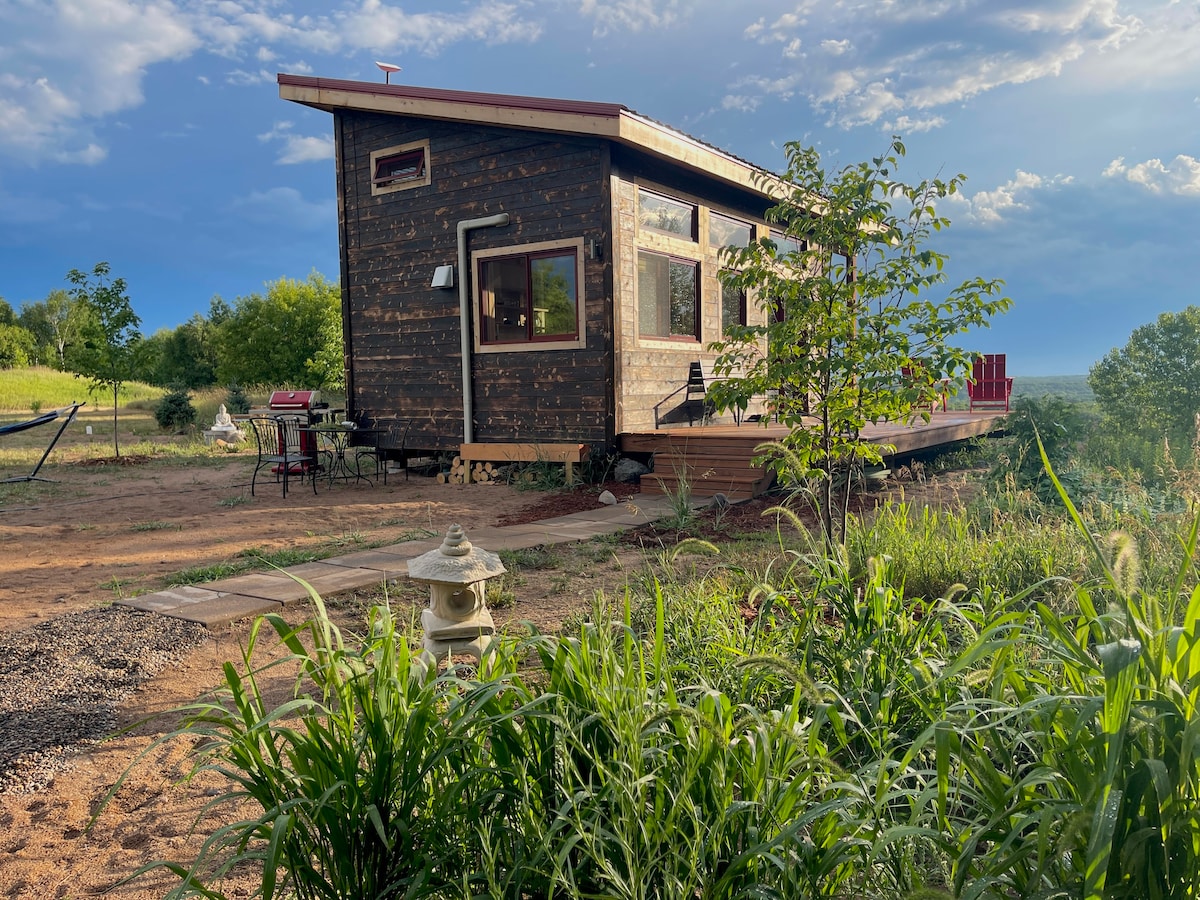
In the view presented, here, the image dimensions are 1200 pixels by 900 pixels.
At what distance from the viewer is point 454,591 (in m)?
3.29

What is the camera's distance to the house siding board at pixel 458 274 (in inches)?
357

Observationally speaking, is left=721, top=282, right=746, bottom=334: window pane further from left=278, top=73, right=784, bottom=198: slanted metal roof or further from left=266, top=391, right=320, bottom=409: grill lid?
left=266, top=391, right=320, bottom=409: grill lid

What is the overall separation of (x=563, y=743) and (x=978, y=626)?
1688mm

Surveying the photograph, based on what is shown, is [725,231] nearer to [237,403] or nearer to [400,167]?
[400,167]

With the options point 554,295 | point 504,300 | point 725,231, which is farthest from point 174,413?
point 725,231

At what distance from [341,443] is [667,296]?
4707mm

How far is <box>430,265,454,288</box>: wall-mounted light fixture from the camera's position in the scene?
10.2 m

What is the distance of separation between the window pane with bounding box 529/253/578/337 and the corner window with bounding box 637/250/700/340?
80 cm

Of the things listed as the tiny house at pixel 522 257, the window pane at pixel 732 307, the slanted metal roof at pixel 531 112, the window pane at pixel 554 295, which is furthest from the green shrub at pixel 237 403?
the window pane at pixel 732 307

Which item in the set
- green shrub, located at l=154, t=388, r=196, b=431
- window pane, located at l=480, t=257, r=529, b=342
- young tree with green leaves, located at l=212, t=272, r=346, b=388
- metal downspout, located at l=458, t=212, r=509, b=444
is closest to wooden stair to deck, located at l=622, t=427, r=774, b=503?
window pane, located at l=480, t=257, r=529, b=342

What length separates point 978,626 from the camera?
257 centimetres

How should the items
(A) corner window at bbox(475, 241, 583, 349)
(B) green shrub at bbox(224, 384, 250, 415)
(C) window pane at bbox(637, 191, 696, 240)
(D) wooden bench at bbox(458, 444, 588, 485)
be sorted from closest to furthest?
(D) wooden bench at bbox(458, 444, 588, 485) → (A) corner window at bbox(475, 241, 583, 349) → (C) window pane at bbox(637, 191, 696, 240) → (B) green shrub at bbox(224, 384, 250, 415)

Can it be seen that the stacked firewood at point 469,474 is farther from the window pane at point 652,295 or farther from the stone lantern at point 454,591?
the stone lantern at point 454,591

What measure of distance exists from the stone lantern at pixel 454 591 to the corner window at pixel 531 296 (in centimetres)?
613
